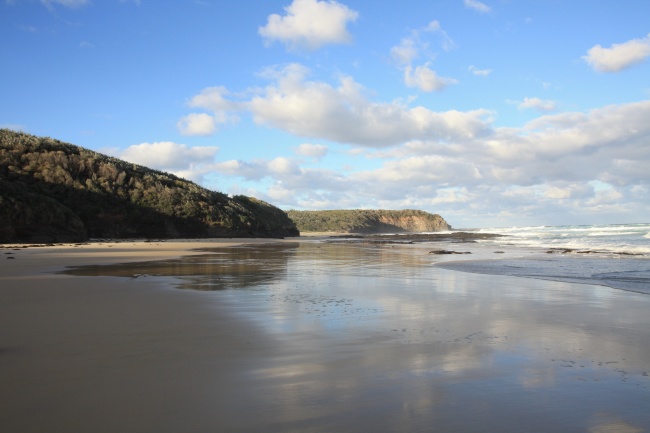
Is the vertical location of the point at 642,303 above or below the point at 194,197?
below

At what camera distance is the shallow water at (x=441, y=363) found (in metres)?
2.91

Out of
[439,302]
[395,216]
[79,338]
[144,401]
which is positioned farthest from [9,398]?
[395,216]

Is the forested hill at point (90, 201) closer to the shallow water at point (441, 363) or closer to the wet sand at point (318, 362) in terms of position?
the wet sand at point (318, 362)

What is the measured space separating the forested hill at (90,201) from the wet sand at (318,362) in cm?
2233

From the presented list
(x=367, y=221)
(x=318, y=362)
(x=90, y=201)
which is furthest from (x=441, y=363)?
(x=367, y=221)

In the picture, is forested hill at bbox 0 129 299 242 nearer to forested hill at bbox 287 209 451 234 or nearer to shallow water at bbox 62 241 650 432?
shallow water at bbox 62 241 650 432

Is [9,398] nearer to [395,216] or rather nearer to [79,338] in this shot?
[79,338]

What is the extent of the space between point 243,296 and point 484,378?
512 centimetres

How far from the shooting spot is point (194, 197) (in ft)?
158

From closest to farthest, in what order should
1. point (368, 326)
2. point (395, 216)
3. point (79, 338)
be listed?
point (79, 338)
point (368, 326)
point (395, 216)

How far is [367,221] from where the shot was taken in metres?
121

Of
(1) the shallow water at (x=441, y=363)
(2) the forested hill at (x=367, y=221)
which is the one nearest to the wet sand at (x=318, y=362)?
(1) the shallow water at (x=441, y=363)

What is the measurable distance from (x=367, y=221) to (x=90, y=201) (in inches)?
3553

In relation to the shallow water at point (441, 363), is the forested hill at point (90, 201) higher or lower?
higher
